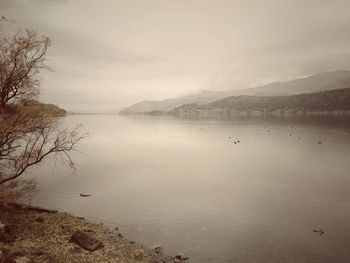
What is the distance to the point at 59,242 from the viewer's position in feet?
72.6

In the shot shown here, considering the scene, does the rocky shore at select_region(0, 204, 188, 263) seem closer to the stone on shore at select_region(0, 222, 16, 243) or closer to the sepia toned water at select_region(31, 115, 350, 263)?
the stone on shore at select_region(0, 222, 16, 243)

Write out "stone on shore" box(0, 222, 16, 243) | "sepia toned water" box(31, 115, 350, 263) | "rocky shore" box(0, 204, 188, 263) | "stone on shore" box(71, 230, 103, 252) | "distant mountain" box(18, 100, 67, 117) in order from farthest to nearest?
1. "sepia toned water" box(31, 115, 350, 263)
2. "distant mountain" box(18, 100, 67, 117)
3. "stone on shore" box(71, 230, 103, 252)
4. "stone on shore" box(0, 222, 16, 243)
5. "rocky shore" box(0, 204, 188, 263)

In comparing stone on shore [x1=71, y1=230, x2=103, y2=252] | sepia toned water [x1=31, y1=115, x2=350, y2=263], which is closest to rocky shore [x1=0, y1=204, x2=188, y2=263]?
stone on shore [x1=71, y1=230, x2=103, y2=252]

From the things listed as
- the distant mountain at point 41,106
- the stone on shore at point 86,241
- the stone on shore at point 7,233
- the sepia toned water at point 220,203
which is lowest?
the sepia toned water at point 220,203

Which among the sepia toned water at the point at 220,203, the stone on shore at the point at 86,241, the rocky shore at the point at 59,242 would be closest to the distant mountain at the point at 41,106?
the rocky shore at the point at 59,242

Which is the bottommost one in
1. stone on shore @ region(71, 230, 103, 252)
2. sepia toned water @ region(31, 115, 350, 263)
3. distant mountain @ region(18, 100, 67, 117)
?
sepia toned water @ region(31, 115, 350, 263)

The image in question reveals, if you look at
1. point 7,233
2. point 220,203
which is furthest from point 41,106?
point 220,203

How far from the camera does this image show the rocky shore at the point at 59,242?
770 inches

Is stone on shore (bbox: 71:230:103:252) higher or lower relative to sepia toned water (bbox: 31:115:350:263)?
higher

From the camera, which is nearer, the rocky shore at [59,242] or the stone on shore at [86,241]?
the rocky shore at [59,242]

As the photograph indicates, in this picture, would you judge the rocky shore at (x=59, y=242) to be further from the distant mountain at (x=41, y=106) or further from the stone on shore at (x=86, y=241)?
the distant mountain at (x=41, y=106)

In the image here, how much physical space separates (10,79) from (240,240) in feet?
84.0

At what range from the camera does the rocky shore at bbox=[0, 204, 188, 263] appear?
19562 mm

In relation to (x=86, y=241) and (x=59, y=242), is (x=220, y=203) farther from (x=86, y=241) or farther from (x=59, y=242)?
(x=59, y=242)
